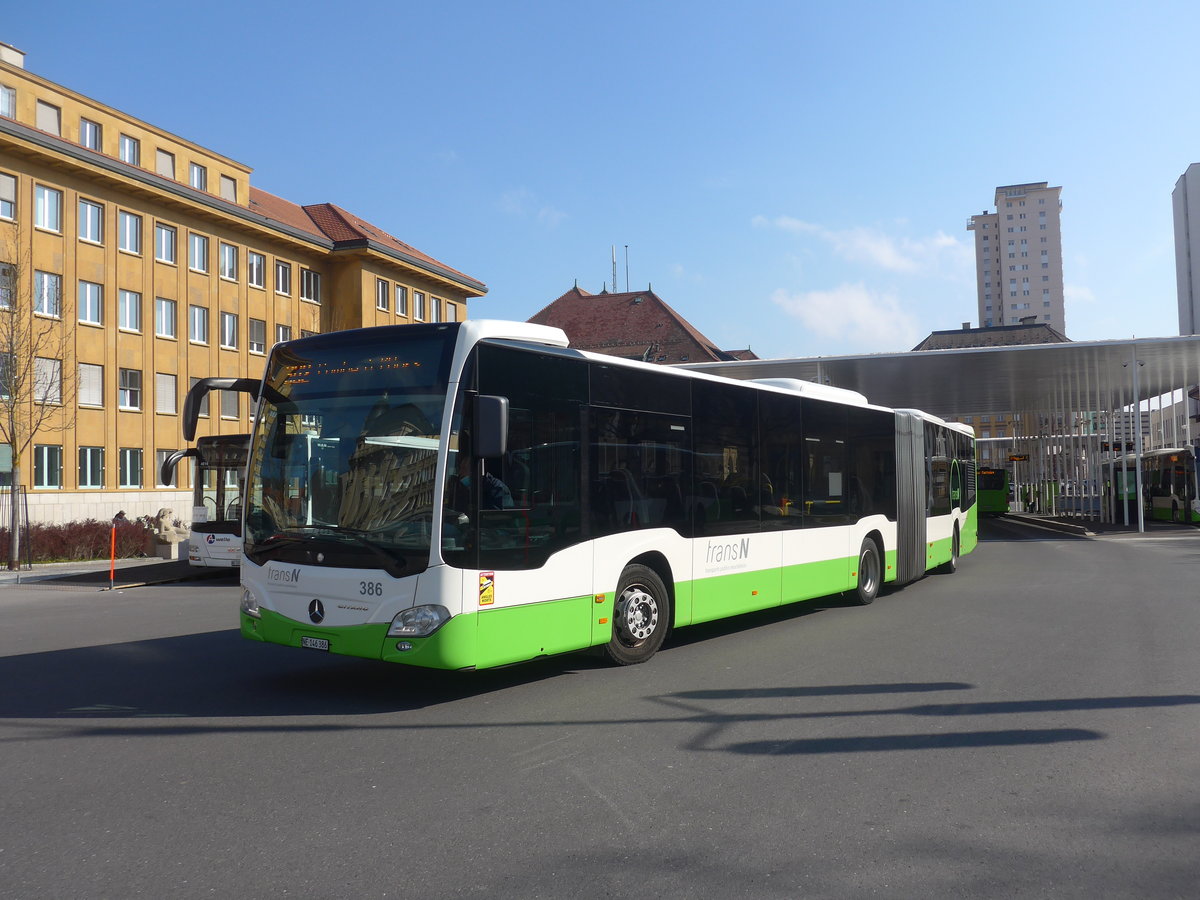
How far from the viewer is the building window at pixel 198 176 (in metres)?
42.5

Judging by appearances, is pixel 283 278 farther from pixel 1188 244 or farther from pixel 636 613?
pixel 1188 244

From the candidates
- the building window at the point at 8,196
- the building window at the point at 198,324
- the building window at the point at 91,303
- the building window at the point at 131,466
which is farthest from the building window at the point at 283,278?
the building window at the point at 8,196

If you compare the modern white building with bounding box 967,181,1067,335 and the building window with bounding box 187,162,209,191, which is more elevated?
the modern white building with bounding box 967,181,1067,335

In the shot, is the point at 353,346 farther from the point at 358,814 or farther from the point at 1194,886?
the point at 1194,886

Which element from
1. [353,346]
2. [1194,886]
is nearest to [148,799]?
[353,346]

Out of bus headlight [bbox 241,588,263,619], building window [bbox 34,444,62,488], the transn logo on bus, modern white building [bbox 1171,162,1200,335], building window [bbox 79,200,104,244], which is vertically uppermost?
modern white building [bbox 1171,162,1200,335]

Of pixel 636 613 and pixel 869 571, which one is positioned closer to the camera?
pixel 636 613

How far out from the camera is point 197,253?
40812 mm

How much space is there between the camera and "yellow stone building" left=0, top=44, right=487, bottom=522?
108 ft

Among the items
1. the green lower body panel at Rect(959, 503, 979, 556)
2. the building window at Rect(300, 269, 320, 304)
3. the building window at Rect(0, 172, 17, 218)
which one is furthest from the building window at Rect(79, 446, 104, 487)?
the green lower body panel at Rect(959, 503, 979, 556)

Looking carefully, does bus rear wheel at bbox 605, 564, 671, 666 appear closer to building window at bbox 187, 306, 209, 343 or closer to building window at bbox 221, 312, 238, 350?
building window at bbox 187, 306, 209, 343

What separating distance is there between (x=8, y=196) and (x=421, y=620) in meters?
31.6

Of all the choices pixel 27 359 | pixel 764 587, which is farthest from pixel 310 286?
pixel 764 587

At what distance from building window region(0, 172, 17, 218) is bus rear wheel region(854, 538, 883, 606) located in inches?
1160
